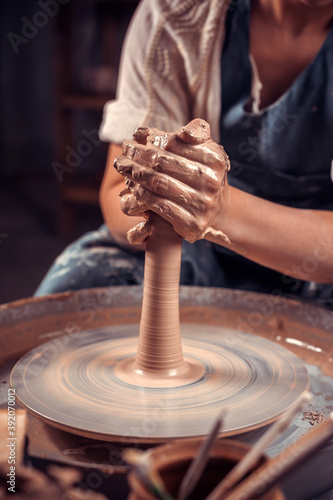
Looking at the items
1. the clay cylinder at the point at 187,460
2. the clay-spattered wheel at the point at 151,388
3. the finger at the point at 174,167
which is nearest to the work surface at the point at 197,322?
the clay-spattered wheel at the point at 151,388

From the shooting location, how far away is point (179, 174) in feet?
2.96

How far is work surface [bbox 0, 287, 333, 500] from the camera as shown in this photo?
92 cm

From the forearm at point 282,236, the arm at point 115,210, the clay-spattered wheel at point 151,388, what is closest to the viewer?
the clay-spattered wheel at point 151,388

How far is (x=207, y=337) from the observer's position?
3.89 ft

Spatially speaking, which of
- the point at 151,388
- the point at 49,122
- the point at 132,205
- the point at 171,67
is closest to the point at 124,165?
the point at 132,205

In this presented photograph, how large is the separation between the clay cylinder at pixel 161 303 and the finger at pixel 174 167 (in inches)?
3.5

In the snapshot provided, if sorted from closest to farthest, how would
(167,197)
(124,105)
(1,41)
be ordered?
1. (167,197)
2. (124,105)
3. (1,41)

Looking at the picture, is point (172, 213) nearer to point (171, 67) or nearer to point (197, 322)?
point (197, 322)

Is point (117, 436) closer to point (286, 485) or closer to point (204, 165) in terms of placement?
point (286, 485)

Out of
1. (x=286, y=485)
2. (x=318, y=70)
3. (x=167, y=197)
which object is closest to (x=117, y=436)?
(x=286, y=485)

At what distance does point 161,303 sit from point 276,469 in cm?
49

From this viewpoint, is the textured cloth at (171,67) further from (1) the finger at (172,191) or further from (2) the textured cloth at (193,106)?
(1) the finger at (172,191)

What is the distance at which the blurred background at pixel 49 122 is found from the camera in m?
3.86

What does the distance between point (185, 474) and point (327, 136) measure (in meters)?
1.03
